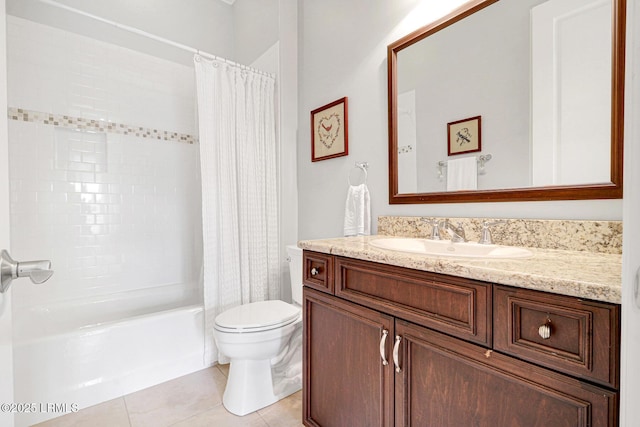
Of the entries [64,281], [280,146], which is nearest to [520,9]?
[280,146]

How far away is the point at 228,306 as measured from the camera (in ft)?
6.81

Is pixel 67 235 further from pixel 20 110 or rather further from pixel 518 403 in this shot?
pixel 518 403

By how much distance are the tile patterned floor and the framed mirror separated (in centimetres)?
129

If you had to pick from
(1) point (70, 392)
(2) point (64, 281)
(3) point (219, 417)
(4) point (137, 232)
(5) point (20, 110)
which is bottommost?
(3) point (219, 417)

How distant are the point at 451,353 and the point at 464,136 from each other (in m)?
0.94

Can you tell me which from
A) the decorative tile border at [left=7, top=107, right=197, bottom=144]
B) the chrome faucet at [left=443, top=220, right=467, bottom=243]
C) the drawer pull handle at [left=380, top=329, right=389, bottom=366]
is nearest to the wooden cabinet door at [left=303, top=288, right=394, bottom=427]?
the drawer pull handle at [left=380, top=329, right=389, bottom=366]

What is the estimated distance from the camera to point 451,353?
860 mm

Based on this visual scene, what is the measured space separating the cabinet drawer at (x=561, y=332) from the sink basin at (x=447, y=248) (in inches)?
12.3

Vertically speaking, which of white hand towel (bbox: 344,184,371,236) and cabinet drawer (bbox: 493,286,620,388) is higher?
white hand towel (bbox: 344,184,371,236)

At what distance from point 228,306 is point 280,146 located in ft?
3.92

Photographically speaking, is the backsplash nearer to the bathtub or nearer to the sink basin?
the sink basin

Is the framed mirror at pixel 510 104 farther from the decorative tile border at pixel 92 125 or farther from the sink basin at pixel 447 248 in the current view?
the decorative tile border at pixel 92 125

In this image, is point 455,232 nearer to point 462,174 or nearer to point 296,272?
point 462,174

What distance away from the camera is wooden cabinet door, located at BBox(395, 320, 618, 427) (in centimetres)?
64
